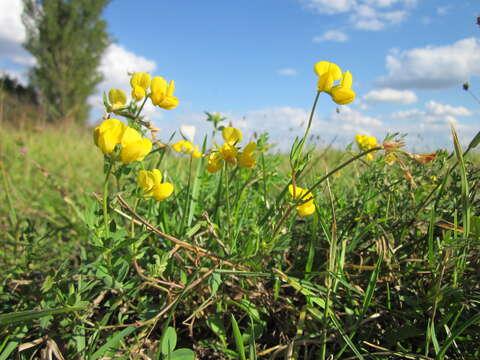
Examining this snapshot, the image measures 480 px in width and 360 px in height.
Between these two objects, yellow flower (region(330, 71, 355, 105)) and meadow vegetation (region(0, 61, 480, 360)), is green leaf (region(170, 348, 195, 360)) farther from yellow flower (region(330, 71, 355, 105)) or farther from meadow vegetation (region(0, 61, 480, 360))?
yellow flower (region(330, 71, 355, 105))

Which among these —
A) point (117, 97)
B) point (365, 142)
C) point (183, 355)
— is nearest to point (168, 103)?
point (117, 97)

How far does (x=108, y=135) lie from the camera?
0.82 meters

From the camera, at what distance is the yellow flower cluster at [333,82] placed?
103 centimetres

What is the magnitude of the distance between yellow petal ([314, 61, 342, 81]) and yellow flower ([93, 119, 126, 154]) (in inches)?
25.3

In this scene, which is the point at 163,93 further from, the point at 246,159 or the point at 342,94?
the point at 342,94

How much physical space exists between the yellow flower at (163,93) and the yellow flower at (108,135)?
262mm

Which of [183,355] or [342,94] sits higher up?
[342,94]

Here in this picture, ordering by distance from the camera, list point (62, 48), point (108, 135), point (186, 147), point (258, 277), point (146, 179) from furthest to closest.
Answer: point (62, 48), point (186, 147), point (258, 277), point (146, 179), point (108, 135)

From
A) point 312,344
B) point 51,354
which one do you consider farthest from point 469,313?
point 51,354

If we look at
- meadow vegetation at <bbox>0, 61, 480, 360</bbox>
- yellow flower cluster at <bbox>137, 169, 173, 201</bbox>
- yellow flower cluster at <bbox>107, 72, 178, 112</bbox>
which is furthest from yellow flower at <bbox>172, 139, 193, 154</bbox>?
yellow flower cluster at <bbox>137, 169, 173, 201</bbox>

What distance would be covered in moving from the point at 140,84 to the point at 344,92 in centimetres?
66

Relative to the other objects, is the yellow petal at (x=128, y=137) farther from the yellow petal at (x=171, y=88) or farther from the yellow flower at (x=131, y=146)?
the yellow petal at (x=171, y=88)

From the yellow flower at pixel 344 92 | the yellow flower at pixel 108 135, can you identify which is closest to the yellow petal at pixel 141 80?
the yellow flower at pixel 108 135

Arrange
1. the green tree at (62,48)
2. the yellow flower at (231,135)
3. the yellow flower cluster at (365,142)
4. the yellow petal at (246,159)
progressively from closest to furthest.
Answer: the yellow petal at (246,159) < the yellow flower at (231,135) < the yellow flower cluster at (365,142) < the green tree at (62,48)
